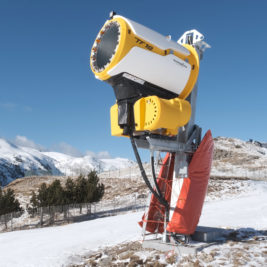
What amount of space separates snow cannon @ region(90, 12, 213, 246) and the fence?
24307 mm

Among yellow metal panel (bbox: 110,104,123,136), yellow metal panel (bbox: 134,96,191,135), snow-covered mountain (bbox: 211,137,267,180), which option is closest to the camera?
yellow metal panel (bbox: 134,96,191,135)

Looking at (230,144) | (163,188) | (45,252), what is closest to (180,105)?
(163,188)

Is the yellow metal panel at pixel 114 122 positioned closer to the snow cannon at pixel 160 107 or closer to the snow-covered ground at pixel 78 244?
the snow cannon at pixel 160 107

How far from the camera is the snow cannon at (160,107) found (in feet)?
25.3

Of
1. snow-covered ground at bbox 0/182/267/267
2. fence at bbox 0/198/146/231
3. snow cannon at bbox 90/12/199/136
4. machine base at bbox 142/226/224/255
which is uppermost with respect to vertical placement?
snow cannon at bbox 90/12/199/136

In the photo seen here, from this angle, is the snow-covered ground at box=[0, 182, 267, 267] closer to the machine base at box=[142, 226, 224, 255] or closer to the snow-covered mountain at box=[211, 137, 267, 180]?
the machine base at box=[142, 226, 224, 255]

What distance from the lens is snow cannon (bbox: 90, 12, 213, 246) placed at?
7.70 m

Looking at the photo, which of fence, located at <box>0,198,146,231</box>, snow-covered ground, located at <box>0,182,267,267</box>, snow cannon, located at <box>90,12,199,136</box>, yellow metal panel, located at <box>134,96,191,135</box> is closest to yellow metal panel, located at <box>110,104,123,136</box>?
snow cannon, located at <box>90,12,199,136</box>

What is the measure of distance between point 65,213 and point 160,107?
30.8m

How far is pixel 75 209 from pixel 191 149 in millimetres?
32588

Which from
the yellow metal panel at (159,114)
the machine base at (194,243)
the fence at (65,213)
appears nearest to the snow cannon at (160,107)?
the yellow metal panel at (159,114)

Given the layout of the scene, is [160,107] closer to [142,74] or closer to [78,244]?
[142,74]

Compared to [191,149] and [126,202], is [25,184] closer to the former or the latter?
[126,202]

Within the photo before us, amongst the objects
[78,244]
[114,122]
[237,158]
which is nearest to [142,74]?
[114,122]
